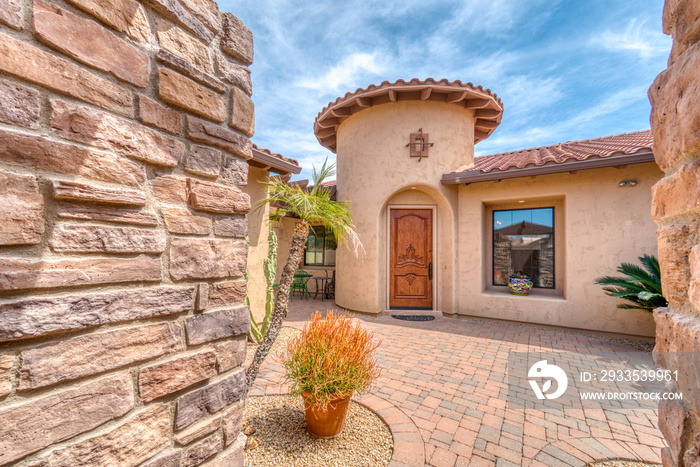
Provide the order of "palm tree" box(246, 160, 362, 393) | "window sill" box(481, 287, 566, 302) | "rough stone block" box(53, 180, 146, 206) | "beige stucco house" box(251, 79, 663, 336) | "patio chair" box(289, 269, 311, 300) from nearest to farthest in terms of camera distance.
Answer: "rough stone block" box(53, 180, 146, 206) < "palm tree" box(246, 160, 362, 393) < "window sill" box(481, 287, 566, 302) < "beige stucco house" box(251, 79, 663, 336) < "patio chair" box(289, 269, 311, 300)

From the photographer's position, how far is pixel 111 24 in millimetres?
863

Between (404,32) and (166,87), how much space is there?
16.8 feet

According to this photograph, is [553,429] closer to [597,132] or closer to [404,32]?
[404,32]

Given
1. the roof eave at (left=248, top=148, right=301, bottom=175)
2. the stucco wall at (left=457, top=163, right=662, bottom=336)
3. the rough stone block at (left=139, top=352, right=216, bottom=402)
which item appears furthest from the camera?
the stucco wall at (left=457, top=163, right=662, bottom=336)

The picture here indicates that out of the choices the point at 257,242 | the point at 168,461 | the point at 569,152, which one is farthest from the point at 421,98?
the point at 168,461

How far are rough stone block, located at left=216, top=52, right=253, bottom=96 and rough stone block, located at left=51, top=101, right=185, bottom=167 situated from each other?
371mm

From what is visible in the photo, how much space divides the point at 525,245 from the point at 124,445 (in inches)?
274

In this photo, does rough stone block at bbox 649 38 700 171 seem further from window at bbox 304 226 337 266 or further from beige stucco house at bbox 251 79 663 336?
window at bbox 304 226 337 266

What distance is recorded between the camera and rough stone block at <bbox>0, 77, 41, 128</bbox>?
68 centimetres

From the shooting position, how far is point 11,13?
0.68 metres

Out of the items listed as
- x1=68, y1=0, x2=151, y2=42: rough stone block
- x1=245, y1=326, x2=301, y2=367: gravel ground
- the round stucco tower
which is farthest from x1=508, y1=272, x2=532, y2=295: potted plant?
x1=68, y1=0, x2=151, y2=42: rough stone block

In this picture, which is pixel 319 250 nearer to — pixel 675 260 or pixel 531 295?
pixel 531 295

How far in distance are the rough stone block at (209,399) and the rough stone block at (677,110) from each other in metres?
1.59

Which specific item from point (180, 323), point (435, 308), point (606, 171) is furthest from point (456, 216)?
point (180, 323)
